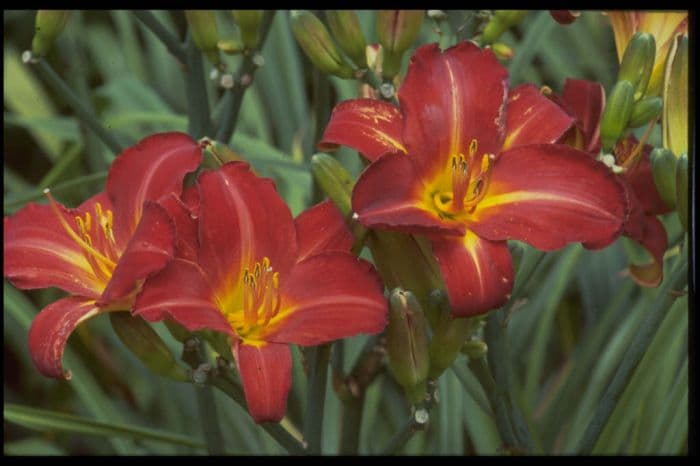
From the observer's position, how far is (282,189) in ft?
2.88

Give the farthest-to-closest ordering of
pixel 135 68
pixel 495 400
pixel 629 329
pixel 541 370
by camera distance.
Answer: pixel 135 68 < pixel 541 370 < pixel 629 329 < pixel 495 400

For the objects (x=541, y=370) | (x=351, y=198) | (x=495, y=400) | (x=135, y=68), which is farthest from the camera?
(x=135, y=68)

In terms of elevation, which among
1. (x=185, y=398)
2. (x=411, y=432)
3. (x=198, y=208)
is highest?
(x=198, y=208)

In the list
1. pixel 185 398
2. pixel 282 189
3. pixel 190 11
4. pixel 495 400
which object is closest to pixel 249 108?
pixel 282 189

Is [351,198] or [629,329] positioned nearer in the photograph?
[351,198]

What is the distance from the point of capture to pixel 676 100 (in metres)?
0.53

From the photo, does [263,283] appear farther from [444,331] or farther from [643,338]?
[643,338]

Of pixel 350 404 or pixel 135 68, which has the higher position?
pixel 135 68

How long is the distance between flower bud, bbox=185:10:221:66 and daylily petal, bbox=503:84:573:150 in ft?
0.61

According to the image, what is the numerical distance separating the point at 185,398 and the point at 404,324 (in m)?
0.46

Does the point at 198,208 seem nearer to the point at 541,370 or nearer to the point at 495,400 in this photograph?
the point at 495,400

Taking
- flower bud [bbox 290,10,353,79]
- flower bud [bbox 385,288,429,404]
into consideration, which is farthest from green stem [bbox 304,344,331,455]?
flower bud [bbox 290,10,353,79]

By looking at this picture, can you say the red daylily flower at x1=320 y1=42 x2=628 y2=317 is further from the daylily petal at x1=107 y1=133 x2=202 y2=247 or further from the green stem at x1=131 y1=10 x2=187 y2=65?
the green stem at x1=131 y1=10 x2=187 y2=65

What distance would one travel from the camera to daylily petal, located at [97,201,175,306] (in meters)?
0.42
